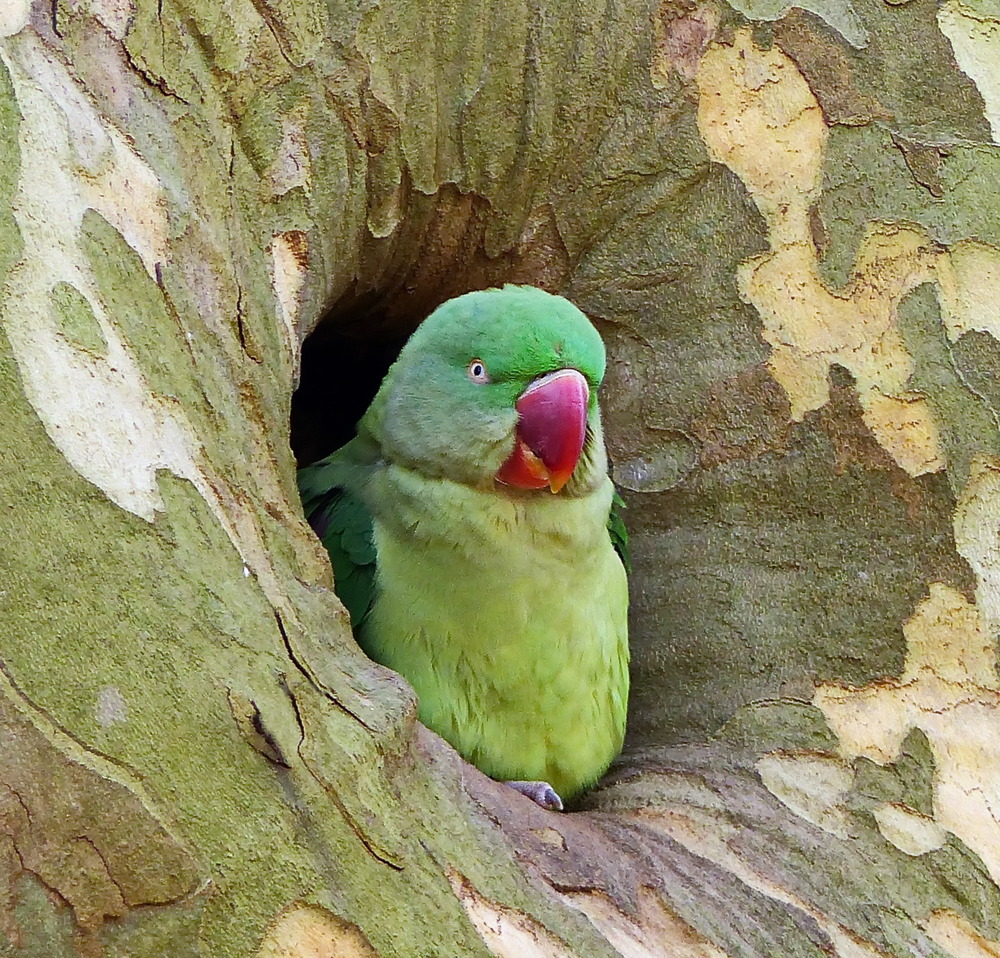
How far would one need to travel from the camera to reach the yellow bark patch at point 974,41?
2.10 meters

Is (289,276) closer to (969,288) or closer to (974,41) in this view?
(969,288)

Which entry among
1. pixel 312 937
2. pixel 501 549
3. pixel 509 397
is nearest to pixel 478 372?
pixel 509 397

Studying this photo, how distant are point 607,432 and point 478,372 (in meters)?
0.42

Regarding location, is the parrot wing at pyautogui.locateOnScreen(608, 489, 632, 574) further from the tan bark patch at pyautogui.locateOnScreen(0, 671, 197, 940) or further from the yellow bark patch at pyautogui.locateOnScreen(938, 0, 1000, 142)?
the tan bark patch at pyautogui.locateOnScreen(0, 671, 197, 940)

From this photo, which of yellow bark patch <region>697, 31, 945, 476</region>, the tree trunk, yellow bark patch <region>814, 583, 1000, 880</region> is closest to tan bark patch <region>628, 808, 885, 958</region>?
the tree trunk

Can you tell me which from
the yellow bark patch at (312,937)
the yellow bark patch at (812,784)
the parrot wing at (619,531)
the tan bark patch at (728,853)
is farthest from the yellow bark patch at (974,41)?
the yellow bark patch at (312,937)

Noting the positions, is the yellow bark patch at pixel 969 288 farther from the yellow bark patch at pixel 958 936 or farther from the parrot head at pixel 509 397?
the yellow bark patch at pixel 958 936

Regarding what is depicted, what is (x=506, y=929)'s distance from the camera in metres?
1.32

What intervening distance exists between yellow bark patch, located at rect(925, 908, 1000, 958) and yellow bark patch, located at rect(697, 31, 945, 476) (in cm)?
75

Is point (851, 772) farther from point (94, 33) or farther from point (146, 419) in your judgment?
point (94, 33)

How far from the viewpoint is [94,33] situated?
1.52 m

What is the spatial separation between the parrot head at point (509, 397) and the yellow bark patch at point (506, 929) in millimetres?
863

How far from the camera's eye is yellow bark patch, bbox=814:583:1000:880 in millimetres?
1768

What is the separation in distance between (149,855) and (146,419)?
51cm
